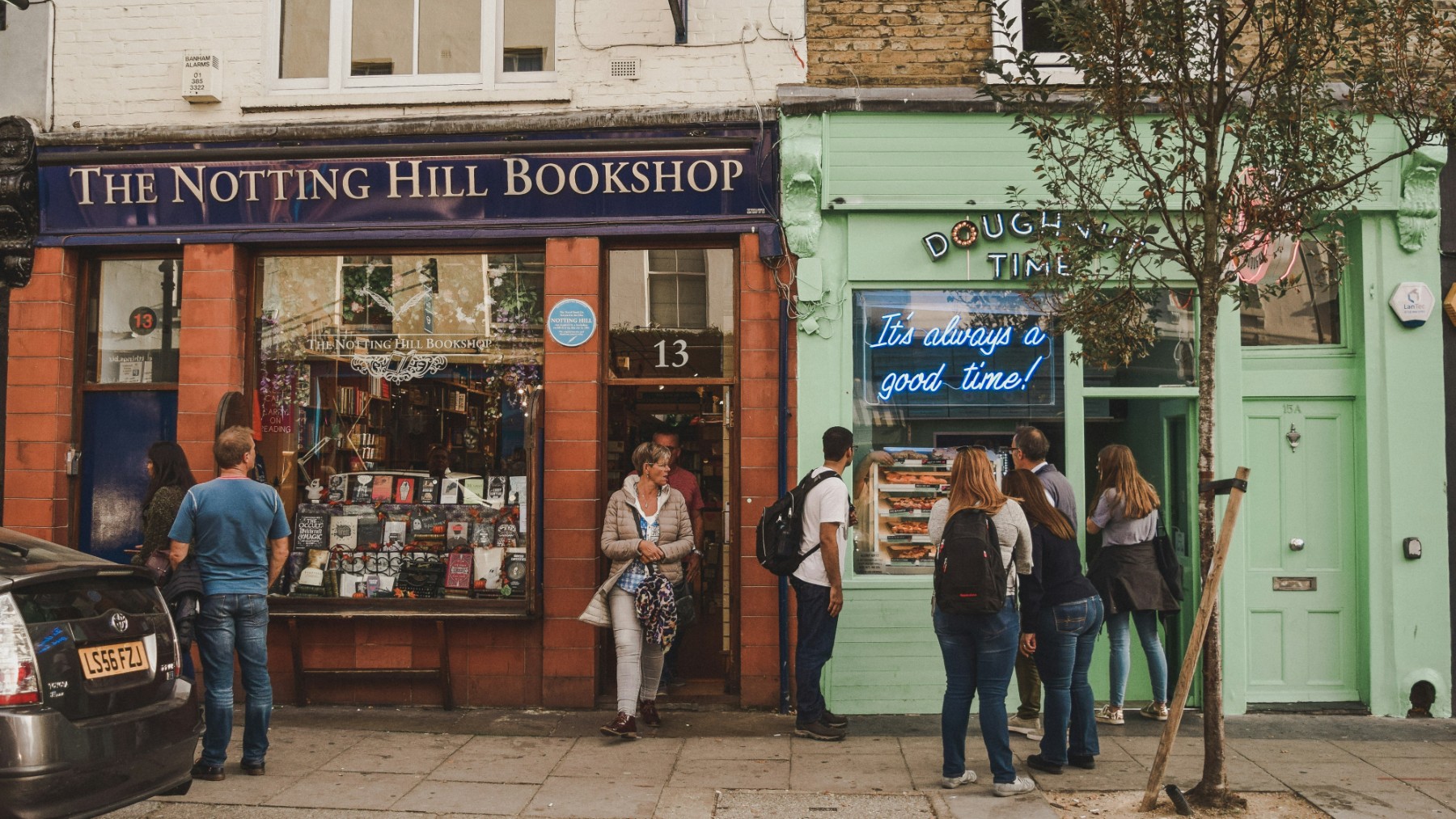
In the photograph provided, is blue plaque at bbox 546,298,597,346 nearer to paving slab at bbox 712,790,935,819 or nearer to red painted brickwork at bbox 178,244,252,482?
red painted brickwork at bbox 178,244,252,482

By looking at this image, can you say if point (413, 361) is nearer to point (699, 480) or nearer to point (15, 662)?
point (699, 480)

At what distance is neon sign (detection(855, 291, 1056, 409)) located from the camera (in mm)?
8031

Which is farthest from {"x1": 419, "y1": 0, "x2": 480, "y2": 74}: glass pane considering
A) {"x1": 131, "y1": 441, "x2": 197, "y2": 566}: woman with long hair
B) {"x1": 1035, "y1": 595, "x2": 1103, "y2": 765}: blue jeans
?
{"x1": 1035, "y1": 595, "x2": 1103, "y2": 765}: blue jeans

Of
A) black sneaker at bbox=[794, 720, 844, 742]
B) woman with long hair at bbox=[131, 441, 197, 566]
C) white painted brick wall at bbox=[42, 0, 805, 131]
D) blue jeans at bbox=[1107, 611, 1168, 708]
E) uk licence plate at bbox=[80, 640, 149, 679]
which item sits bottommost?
black sneaker at bbox=[794, 720, 844, 742]

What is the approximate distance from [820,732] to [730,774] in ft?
2.98

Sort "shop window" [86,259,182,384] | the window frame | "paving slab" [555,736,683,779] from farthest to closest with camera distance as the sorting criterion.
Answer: "shop window" [86,259,182,384] → the window frame → "paving slab" [555,736,683,779]

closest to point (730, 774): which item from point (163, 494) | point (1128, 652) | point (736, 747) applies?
point (736, 747)

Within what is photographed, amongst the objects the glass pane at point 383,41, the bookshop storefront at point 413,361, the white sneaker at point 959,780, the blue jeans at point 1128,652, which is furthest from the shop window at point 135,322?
the blue jeans at point 1128,652

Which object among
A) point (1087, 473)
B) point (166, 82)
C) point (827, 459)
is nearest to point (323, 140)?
point (166, 82)

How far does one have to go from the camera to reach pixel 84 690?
4.45 metres

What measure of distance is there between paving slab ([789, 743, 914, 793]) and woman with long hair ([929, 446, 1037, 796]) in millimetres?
526

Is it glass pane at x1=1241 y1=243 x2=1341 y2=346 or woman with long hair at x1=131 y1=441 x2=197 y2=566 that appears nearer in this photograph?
woman with long hair at x1=131 y1=441 x2=197 y2=566

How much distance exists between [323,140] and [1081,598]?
6303mm

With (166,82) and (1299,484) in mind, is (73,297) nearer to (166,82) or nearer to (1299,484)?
(166,82)
